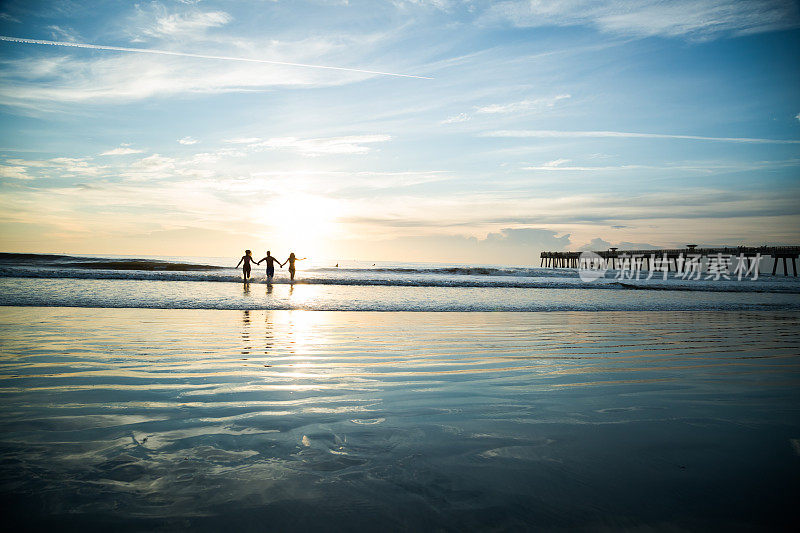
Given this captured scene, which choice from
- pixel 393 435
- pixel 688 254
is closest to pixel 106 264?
pixel 393 435

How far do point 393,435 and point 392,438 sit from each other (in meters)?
0.07

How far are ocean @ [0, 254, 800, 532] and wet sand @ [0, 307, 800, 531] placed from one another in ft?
0.05

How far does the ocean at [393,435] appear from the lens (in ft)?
7.66

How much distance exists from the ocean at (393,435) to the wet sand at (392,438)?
2 cm

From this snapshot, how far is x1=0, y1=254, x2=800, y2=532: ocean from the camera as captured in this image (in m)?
2.34

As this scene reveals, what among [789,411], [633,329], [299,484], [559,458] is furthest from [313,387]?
[633,329]

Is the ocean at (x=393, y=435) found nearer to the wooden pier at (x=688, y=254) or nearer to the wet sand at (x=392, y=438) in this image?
the wet sand at (x=392, y=438)

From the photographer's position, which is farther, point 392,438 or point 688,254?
point 688,254

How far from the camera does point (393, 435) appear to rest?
3.46 meters

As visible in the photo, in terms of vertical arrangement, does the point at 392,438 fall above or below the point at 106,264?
below

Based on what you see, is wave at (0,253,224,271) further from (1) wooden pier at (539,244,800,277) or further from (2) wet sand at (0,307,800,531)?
(1) wooden pier at (539,244,800,277)

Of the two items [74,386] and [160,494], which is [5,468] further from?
[74,386]

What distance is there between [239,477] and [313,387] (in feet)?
7.57

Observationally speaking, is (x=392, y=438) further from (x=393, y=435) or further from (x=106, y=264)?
(x=106, y=264)
